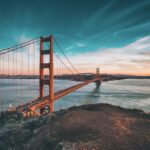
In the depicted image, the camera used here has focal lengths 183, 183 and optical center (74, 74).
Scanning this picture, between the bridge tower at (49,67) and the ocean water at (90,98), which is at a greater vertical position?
the bridge tower at (49,67)

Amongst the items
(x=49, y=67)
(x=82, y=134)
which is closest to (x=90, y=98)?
(x=49, y=67)

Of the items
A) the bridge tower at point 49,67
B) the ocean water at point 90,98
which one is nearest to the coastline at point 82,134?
the bridge tower at point 49,67

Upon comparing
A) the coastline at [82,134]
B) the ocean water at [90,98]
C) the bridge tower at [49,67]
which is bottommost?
the ocean water at [90,98]

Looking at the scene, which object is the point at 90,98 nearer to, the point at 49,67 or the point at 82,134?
the point at 49,67

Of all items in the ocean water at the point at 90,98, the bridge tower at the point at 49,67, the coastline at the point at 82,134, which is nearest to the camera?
the coastline at the point at 82,134

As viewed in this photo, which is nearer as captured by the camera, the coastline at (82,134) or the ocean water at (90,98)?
the coastline at (82,134)

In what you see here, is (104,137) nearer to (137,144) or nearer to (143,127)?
(137,144)

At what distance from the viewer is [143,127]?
12.7 metres

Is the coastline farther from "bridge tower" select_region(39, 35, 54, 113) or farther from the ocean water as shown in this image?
the ocean water

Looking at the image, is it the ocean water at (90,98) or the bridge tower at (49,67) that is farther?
the ocean water at (90,98)

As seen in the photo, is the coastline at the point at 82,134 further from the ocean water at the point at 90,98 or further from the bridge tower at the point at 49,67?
the ocean water at the point at 90,98

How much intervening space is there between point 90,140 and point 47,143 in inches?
104

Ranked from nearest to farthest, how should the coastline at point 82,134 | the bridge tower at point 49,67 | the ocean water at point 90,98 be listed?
the coastline at point 82,134
the bridge tower at point 49,67
the ocean water at point 90,98

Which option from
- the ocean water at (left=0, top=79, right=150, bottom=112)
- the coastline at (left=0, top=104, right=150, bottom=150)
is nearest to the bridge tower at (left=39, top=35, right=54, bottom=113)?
the ocean water at (left=0, top=79, right=150, bottom=112)
